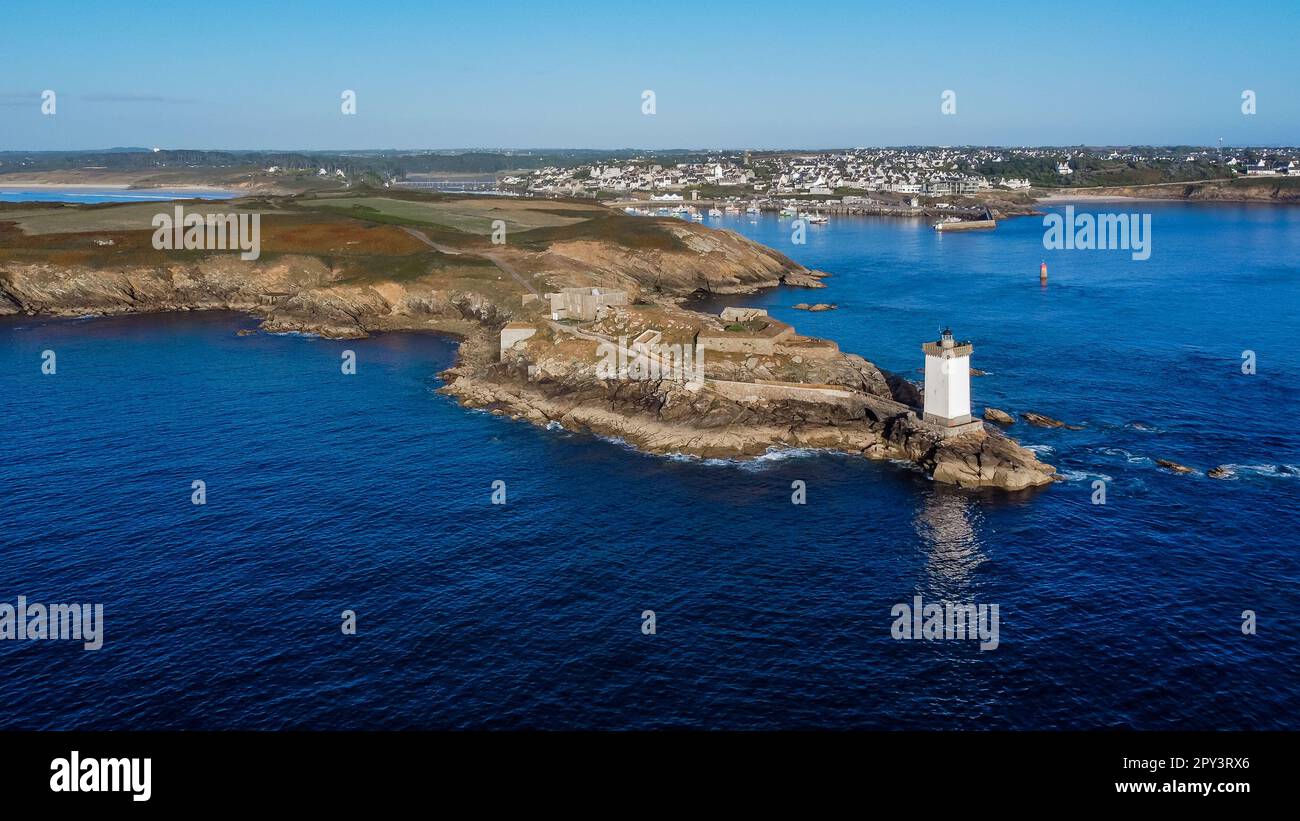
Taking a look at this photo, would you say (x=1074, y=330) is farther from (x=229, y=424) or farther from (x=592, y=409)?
(x=229, y=424)

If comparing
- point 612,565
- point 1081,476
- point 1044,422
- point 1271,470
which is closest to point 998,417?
point 1044,422

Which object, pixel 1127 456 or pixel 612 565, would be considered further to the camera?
pixel 1127 456

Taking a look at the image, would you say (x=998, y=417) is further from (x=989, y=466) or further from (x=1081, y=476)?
(x=989, y=466)

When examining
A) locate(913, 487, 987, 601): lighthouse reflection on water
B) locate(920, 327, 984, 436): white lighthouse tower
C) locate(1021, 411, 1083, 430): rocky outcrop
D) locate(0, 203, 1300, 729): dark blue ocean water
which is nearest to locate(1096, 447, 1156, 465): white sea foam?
locate(0, 203, 1300, 729): dark blue ocean water

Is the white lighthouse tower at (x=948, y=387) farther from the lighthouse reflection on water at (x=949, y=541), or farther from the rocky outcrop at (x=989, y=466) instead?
the lighthouse reflection on water at (x=949, y=541)

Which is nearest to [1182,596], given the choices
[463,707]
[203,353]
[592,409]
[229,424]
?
[463,707]

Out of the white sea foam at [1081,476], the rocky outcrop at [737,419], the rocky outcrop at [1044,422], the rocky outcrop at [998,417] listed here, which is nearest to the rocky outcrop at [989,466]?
the rocky outcrop at [737,419]

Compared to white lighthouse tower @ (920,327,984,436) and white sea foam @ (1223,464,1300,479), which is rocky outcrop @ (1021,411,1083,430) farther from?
white sea foam @ (1223,464,1300,479)
